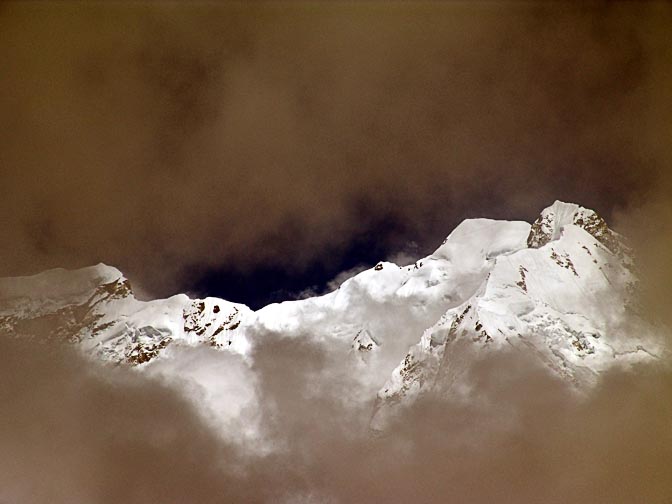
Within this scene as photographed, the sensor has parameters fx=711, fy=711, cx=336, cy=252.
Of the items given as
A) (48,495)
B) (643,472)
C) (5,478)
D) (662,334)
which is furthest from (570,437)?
(5,478)

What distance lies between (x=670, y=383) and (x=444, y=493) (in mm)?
70200

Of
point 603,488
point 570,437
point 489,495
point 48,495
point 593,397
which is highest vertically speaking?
point 593,397

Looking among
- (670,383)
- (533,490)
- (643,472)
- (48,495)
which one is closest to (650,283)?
(643,472)

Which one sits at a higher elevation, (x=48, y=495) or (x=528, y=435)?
(x=528, y=435)

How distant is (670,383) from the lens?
531 ft

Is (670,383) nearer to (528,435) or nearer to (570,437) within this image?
(570,437)

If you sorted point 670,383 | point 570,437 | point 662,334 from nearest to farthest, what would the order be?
point 662,334, point 670,383, point 570,437

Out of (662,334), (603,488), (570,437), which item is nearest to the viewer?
(662,334)

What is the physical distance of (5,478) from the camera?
192m

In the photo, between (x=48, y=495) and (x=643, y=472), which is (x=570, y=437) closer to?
(x=643, y=472)

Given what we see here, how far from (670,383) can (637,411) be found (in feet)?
34.3

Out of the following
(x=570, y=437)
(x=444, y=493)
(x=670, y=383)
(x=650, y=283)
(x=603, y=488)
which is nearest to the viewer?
(x=650, y=283)

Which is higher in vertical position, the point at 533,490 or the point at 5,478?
the point at 533,490

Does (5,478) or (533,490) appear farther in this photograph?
(5,478)
